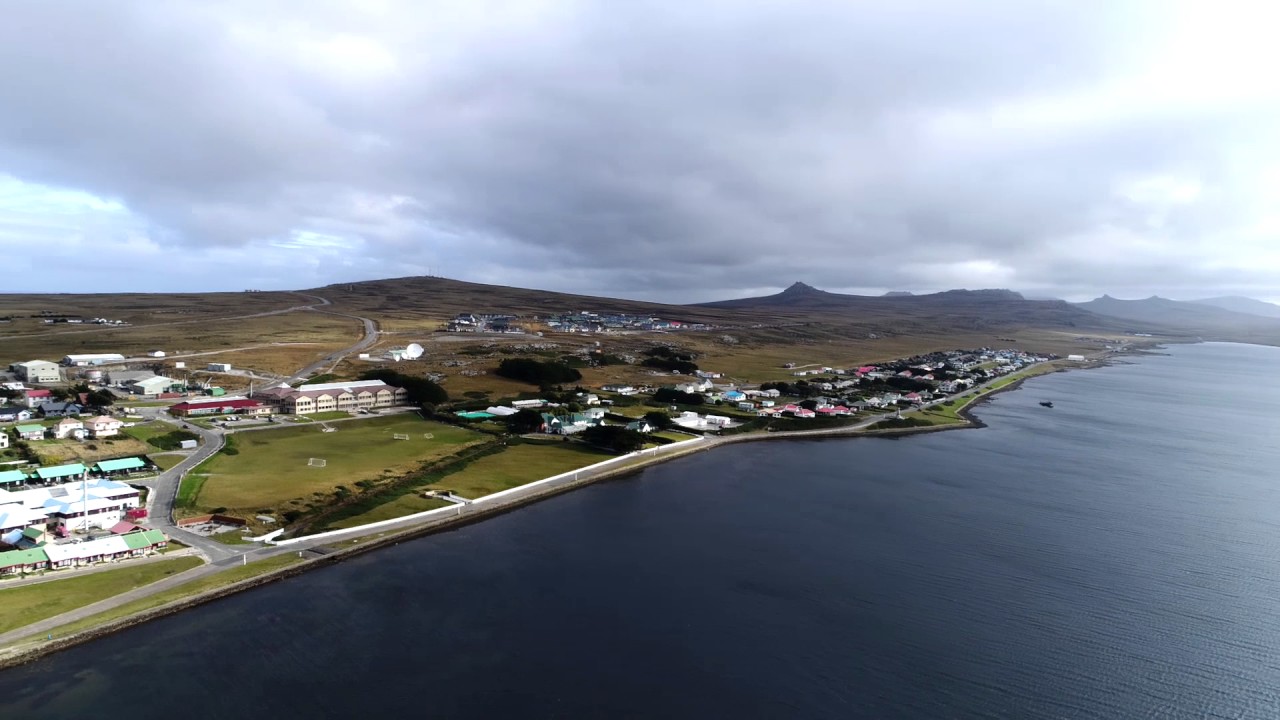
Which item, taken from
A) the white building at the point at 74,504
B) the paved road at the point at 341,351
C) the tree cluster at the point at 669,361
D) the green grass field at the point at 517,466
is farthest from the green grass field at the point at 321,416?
the tree cluster at the point at 669,361

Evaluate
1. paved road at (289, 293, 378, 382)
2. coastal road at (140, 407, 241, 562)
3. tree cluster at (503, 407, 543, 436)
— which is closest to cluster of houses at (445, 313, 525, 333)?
paved road at (289, 293, 378, 382)

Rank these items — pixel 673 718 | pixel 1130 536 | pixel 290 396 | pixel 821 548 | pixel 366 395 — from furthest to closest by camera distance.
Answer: pixel 366 395 < pixel 290 396 < pixel 1130 536 < pixel 821 548 < pixel 673 718

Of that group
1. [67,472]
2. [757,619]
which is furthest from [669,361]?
[757,619]

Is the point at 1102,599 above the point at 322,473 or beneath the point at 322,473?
beneath

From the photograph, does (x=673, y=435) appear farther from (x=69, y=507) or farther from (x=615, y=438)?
(x=69, y=507)

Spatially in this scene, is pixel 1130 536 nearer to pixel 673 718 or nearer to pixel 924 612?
pixel 924 612

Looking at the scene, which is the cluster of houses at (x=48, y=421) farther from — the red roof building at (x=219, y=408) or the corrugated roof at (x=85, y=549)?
the corrugated roof at (x=85, y=549)

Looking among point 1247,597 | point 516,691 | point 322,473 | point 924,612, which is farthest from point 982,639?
point 322,473

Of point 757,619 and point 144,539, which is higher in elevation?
point 144,539
